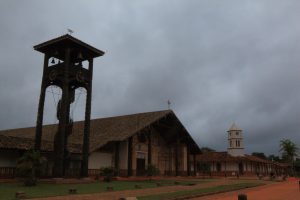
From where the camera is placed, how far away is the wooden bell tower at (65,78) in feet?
94.3

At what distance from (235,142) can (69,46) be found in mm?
44479

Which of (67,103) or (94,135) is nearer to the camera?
(67,103)

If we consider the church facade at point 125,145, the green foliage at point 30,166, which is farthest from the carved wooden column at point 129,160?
the green foliage at point 30,166

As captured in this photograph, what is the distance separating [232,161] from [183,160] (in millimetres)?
16082

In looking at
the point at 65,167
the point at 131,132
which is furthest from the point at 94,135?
the point at 65,167

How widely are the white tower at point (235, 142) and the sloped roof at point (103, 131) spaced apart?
89.2 ft

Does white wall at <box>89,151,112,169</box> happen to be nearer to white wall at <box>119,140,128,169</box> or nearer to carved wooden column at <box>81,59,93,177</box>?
white wall at <box>119,140,128,169</box>

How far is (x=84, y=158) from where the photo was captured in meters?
30.3

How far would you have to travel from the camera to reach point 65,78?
1152 inches

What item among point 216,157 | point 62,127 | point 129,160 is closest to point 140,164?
point 129,160

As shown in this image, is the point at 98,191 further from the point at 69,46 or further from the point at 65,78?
the point at 69,46

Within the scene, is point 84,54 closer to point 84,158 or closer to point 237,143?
point 84,158

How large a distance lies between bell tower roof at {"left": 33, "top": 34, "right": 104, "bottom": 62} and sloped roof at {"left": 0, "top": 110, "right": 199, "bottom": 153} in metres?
7.69

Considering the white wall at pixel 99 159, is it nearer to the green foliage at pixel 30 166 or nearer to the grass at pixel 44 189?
the green foliage at pixel 30 166
